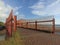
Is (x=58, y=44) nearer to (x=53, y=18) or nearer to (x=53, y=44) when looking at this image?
(x=53, y=44)

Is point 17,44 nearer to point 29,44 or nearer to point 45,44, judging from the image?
point 29,44

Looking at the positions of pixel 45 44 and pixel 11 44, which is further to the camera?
pixel 45 44

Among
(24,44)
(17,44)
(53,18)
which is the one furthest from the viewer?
(53,18)

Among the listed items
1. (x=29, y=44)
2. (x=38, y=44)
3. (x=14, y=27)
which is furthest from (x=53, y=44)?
(x=14, y=27)

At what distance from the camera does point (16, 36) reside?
18.7ft

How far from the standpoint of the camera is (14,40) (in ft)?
16.9

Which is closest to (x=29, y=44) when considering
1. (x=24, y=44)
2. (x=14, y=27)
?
(x=24, y=44)

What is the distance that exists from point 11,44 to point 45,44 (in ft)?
4.82

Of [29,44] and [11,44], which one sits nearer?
[11,44]

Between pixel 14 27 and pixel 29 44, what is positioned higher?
pixel 14 27

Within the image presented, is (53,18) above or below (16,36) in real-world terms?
above

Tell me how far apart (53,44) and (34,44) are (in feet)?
2.59

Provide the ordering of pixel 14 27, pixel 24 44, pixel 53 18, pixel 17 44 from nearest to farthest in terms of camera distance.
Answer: pixel 17 44, pixel 24 44, pixel 14 27, pixel 53 18

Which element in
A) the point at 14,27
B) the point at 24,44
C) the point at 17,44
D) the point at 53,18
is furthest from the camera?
the point at 53,18
